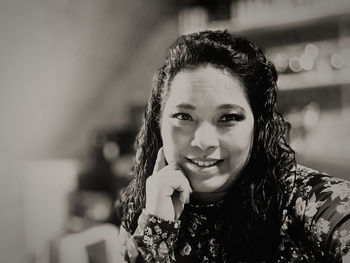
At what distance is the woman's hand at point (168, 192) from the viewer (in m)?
0.78

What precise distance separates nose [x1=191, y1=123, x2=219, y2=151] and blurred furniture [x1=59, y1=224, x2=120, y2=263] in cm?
32

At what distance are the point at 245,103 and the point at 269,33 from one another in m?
0.24

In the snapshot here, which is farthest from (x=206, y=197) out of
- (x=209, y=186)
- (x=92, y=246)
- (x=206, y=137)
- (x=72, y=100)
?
(x=72, y=100)

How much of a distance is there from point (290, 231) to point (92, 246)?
0.45 meters

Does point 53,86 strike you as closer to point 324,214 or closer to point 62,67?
point 62,67

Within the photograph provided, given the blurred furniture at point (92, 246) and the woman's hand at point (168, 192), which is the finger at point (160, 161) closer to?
the woman's hand at point (168, 192)

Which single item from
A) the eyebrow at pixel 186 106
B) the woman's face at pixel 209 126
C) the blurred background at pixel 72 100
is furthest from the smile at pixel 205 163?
the blurred background at pixel 72 100

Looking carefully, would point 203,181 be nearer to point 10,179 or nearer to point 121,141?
point 121,141

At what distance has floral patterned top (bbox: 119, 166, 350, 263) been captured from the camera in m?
0.72

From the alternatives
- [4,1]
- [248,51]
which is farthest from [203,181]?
[4,1]

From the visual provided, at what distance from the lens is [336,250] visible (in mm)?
712

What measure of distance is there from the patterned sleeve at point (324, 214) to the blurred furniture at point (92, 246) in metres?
0.41

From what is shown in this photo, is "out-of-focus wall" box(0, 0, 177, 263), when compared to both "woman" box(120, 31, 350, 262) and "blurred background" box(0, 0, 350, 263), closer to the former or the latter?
"blurred background" box(0, 0, 350, 263)

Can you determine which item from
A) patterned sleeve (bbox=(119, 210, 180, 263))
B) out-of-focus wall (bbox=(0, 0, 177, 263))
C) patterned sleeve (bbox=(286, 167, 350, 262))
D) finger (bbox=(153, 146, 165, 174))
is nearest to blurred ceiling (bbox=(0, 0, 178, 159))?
out-of-focus wall (bbox=(0, 0, 177, 263))
